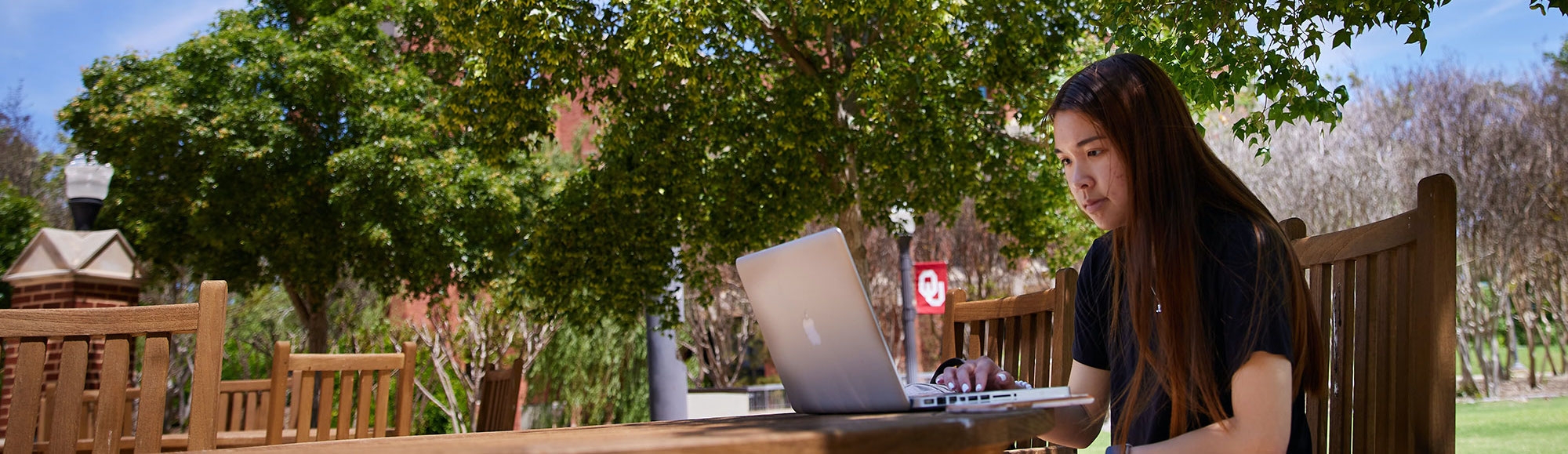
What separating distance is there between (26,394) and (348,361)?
2087mm

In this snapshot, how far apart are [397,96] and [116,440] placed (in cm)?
1163

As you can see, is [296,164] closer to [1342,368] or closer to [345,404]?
[345,404]

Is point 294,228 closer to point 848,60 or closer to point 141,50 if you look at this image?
point 141,50

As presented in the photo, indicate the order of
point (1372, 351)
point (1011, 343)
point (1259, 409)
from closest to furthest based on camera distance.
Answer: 1. point (1259, 409)
2. point (1372, 351)
3. point (1011, 343)

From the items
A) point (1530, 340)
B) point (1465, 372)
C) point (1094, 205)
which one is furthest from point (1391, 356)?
point (1530, 340)

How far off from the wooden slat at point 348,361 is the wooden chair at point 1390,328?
3.27 m

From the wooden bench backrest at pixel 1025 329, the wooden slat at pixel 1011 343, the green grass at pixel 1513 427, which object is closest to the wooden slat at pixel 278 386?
the wooden bench backrest at pixel 1025 329

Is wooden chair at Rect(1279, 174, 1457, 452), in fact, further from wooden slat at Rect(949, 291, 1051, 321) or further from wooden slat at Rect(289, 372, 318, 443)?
wooden slat at Rect(289, 372, 318, 443)

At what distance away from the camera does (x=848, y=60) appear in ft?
30.0

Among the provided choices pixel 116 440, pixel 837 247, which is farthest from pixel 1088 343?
pixel 116 440

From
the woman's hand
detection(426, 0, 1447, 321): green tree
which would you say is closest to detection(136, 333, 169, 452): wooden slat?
the woman's hand

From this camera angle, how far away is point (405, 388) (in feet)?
14.1

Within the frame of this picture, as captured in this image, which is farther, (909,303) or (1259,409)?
(909,303)

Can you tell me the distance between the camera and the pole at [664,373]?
1023cm
